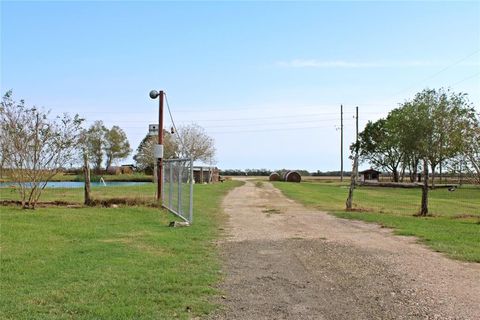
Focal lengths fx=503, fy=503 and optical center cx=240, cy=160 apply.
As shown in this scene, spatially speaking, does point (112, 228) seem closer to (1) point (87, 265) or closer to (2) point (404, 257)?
(1) point (87, 265)

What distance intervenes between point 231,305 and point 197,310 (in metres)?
0.47

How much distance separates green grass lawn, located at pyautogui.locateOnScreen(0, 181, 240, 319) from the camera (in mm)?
5652

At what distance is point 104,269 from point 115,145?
264 ft

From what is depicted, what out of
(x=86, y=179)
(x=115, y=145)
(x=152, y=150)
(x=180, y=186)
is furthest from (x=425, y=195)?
(x=115, y=145)

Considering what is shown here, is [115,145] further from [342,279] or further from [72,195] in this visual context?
[342,279]

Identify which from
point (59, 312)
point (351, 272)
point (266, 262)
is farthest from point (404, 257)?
point (59, 312)

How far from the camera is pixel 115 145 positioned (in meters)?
85.6

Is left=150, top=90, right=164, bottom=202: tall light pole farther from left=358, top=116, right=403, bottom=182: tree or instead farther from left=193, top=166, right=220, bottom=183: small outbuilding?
left=358, top=116, right=403, bottom=182: tree

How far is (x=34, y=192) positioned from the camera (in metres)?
17.9

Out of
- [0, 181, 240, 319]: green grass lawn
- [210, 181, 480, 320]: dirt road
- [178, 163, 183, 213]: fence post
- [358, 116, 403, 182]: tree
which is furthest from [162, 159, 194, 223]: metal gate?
[358, 116, 403, 182]: tree

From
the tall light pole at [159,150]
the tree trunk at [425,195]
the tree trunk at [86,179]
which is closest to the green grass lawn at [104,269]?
the tree trunk at [86,179]

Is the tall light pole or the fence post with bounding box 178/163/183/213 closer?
the fence post with bounding box 178/163/183/213

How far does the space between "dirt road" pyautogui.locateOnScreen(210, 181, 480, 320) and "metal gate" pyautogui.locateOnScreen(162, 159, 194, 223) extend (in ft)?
9.03

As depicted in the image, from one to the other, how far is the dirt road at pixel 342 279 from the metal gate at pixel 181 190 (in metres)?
2.75
